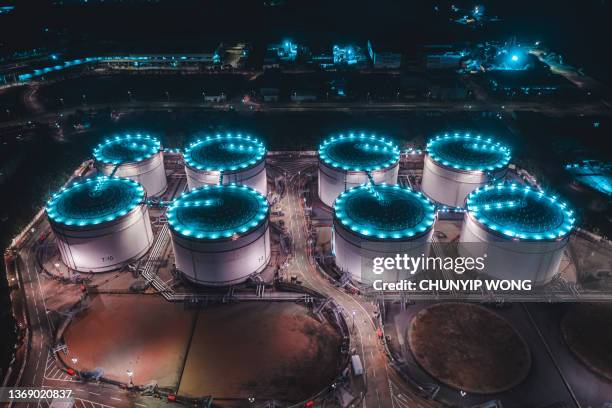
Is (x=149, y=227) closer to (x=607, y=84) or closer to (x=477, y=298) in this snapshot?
(x=477, y=298)

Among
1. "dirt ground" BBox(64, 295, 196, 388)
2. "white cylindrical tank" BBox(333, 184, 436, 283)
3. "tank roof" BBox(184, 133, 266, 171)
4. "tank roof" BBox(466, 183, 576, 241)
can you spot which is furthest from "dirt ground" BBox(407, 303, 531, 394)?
"tank roof" BBox(184, 133, 266, 171)

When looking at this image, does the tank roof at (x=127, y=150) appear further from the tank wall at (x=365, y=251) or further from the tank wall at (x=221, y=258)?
the tank wall at (x=365, y=251)

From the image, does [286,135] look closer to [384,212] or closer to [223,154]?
[223,154]

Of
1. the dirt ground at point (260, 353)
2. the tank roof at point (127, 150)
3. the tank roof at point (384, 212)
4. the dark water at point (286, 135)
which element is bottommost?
the dirt ground at point (260, 353)

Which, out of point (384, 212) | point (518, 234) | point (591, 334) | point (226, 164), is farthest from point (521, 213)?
point (226, 164)

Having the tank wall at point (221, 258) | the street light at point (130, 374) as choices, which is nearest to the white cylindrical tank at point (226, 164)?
the tank wall at point (221, 258)

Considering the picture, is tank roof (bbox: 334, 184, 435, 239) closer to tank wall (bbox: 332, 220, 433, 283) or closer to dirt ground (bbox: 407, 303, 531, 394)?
tank wall (bbox: 332, 220, 433, 283)
